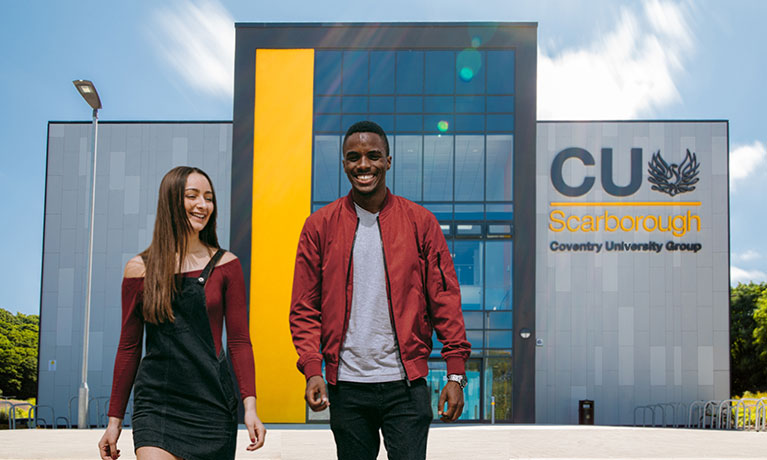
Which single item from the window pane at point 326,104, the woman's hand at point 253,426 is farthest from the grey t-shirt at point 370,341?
the window pane at point 326,104

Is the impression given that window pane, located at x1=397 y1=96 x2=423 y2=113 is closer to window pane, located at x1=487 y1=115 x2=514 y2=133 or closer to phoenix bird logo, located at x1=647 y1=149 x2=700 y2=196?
window pane, located at x1=487 y1=115 x2=514 y2=133

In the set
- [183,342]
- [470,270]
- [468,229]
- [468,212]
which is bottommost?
[183,342]

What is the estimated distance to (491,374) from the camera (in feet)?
83.1

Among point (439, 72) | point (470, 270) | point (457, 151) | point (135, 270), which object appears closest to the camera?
point (135, 270)

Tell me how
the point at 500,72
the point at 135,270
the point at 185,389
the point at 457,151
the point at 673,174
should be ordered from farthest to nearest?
the point at 673,174 → the point at 500,72 → the point at 457,151 → the point at 135,270 → the point at 185,389

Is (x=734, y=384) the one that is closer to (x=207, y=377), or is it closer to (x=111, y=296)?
(x=111, y=296)

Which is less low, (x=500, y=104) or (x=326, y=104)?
(x=500, y=104)

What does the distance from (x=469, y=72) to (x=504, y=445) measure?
14.5m

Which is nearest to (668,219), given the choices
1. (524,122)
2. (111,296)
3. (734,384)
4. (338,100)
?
(524,122)

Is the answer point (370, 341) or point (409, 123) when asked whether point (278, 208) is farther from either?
point (370, 341)

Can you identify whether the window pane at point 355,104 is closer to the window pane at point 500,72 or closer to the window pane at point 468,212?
the window pane at point 500,72

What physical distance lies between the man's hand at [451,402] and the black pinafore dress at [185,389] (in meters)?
0.98

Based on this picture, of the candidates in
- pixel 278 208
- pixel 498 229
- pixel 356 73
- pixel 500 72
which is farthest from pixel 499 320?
pixel 356 73

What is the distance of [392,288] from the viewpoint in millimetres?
3791
